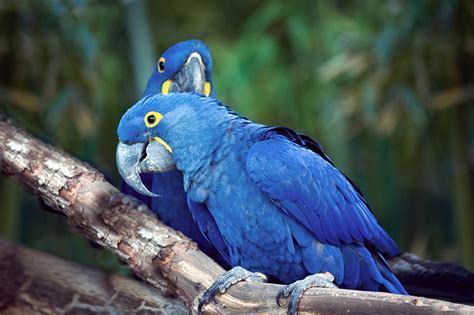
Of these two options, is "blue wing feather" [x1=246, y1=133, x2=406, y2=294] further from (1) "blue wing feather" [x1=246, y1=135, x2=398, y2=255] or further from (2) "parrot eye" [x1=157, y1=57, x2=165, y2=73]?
(2) "parrot eye" [x1=157, y1=57, x2=165, y2=73]

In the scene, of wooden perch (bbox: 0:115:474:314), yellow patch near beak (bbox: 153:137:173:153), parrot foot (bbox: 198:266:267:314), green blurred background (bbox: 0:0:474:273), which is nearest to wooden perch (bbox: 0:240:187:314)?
wooden perch (bbox: 0:115:474:314)

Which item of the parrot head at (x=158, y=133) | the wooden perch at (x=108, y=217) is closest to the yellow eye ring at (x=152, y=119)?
the parrot head at (x=158, y=133)

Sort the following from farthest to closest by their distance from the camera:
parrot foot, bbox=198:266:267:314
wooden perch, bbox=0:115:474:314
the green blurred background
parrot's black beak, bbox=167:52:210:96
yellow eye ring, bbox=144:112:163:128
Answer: the green blurred background, parrot's black beak, bbox=167:52:210:96, yellow eye ring, bbox=144:112:163:128, wooden perch, bbox=0:115:474:314, parrot foot, bbox=198:266:267:314

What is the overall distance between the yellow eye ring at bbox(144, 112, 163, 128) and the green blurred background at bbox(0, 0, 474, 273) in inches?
56.8

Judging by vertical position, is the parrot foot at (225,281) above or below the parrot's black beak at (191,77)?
below

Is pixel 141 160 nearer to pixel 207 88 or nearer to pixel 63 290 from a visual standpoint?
pixel 63 290

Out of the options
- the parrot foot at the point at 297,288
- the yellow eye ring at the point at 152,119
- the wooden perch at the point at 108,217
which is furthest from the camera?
the yellow eye ring at the point at 152,119

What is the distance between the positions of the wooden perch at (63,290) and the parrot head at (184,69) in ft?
2.39

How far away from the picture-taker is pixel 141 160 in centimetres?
190

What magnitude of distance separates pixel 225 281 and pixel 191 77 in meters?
0.94

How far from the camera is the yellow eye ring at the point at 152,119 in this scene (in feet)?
6.14

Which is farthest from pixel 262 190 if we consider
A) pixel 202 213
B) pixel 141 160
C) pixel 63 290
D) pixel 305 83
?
pixel 305 83

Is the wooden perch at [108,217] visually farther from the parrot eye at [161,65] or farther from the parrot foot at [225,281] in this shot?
the parrot eye at [161,65]

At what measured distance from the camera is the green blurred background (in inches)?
184
